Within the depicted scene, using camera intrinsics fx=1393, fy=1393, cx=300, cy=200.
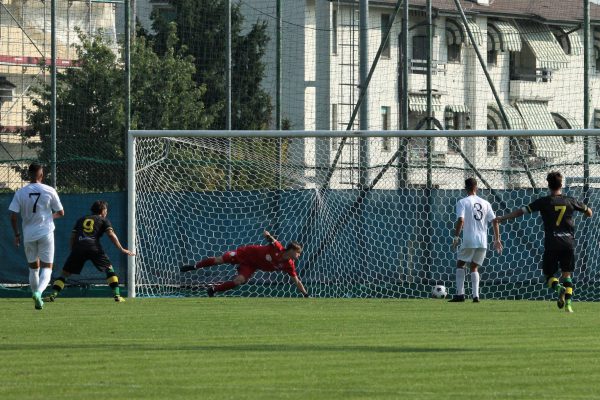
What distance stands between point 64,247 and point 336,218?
17.3 ft

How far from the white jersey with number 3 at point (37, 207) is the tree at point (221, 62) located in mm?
8677

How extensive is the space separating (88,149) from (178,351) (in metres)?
16.8

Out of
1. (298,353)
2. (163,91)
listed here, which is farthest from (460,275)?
(163,91)

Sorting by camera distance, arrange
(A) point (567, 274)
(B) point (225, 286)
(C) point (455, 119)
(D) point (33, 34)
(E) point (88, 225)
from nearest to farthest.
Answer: (A) point (567, 274) → (E) point (88, 225) → (B) point (225, 286) → (C) point (455, 119) → (D) point (33, 34)

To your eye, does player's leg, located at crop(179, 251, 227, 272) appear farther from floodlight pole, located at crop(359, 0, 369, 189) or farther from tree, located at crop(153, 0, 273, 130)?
tree, located at crop(153, 0, 273, 130)

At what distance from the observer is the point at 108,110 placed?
2931cm

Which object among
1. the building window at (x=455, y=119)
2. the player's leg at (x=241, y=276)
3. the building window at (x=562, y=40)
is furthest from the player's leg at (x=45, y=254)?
the building window at (x=562, y=40)

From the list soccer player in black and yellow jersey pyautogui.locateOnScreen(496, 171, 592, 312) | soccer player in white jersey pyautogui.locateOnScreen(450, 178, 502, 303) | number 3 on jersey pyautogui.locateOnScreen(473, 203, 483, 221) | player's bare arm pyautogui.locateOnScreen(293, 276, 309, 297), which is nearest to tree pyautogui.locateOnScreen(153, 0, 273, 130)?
player's bare arm pyautogui.locateOnScreen(293, 276, 309, 297)

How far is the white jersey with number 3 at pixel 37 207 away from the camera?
20.1 meters

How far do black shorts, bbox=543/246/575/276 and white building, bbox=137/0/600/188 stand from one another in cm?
602

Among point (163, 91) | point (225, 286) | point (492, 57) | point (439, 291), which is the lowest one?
point (439, 291)

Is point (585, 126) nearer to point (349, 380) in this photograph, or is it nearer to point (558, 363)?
point (558, 363)

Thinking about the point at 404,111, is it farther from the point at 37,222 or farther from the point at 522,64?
the point at 522,64

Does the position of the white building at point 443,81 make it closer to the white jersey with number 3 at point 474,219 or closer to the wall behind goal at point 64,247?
the white jersey with number 3 at point 474,219
